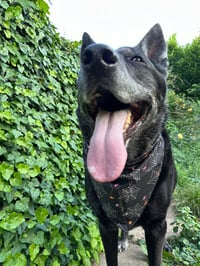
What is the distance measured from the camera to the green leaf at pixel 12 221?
1.76m

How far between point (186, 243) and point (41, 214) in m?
1.45

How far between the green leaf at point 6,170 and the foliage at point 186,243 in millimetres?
1524

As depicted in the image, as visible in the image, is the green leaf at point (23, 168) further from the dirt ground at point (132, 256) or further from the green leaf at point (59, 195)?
the dirt ground at point (132, 256)

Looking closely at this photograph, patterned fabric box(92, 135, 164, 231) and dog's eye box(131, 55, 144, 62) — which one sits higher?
dog's eye box(131, 55, 144, 62)

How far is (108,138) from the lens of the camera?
1.53m

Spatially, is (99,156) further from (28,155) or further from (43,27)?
(43,27)

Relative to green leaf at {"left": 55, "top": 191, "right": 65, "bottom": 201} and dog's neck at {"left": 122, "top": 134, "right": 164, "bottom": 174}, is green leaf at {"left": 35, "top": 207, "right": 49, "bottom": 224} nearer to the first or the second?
green leaf at {"left": 55, "top": 191, "right": 65, "bottom": 201}

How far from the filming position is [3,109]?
207cm

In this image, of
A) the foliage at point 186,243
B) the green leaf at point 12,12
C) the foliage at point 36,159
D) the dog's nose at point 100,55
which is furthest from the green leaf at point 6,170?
the foliage at point 186,243

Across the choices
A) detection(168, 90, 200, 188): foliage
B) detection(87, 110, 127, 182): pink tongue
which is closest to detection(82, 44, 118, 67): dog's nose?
detection(87, 110, 127, 182): pink tongue

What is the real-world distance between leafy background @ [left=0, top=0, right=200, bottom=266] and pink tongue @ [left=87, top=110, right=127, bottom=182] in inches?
24.1

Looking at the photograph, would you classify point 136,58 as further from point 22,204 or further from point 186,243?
point 186,243

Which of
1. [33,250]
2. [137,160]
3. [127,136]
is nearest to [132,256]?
[33,250]

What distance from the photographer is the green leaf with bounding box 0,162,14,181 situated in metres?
1.84
